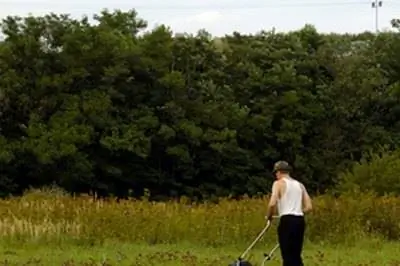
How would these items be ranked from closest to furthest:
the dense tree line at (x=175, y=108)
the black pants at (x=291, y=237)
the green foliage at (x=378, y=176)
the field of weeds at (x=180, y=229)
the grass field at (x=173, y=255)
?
the black pants at (x=291, y=237), the grass field at (x=173, y=255), the field of weeds at (x=180, y=229), the green foliage at (x=378, y=176), the dense tree line at (x=175, y=108)

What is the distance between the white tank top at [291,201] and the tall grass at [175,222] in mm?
6091

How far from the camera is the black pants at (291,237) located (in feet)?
42.0

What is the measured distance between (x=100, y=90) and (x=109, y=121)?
104 inches

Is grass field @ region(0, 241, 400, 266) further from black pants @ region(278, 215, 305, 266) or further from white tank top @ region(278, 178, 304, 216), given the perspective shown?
white tank top @ region(278, 178, 304, 216)

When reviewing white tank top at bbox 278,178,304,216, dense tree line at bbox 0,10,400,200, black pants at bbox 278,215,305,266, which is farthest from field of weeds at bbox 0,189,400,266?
dense tree line at bbox 0,10,400,200

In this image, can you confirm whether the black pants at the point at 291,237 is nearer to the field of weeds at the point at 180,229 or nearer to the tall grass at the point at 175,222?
the field of weeds at the point at 180,229

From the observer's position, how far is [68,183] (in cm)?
5753

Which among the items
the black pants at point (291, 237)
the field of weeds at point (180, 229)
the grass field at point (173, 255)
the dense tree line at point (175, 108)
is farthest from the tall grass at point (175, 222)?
the dense tree line at point (175, 108)

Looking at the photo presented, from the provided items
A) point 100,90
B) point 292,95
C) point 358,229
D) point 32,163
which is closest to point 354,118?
point 292,95

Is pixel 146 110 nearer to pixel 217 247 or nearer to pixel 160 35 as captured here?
pixel 160 35

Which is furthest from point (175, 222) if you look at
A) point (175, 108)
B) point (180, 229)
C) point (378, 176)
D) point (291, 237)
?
point (175, 108)

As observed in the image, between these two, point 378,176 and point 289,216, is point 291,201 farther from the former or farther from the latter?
point 378,176

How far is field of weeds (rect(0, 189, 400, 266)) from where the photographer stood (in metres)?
17.3

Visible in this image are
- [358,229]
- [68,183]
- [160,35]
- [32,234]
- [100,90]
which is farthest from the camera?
[160,35]
